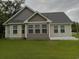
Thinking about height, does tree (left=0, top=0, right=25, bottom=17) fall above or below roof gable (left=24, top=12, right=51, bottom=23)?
above

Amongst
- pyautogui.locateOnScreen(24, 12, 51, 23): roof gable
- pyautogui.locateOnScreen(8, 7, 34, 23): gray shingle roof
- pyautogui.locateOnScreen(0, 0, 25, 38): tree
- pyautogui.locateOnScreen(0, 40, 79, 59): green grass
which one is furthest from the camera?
pyautogui.locateOnScreen(0, 0, 25, 38): tree

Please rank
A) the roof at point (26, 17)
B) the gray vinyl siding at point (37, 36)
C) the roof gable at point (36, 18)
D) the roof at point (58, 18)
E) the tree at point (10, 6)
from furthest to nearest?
the tree at point (10, 6) → the roof at point (26, 17) → the roof at point (58, 18) → the roof gable at point (36, 18) → the gray vinyl siding at point (37, 36)

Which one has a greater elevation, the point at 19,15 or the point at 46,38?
the point at 19,15

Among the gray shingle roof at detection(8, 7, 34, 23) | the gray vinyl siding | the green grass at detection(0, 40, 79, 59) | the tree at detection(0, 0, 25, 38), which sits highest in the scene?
the tree at detection(0, 0, 25, 38)

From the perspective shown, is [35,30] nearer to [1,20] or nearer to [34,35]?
[34,35]

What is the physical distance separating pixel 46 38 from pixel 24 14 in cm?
762

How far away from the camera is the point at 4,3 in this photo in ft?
150

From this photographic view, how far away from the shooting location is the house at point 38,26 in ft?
91.7

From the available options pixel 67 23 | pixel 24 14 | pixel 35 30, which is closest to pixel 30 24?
pixel 35 30

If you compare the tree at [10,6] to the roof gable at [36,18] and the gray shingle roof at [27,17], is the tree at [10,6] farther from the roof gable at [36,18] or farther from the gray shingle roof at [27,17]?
the roof gable at [36,18]

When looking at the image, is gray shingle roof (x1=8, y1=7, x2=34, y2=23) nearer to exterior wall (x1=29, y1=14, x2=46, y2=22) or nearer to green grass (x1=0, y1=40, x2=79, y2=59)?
exterior wall (x1=29, y1=14, x2=46, y2=22)

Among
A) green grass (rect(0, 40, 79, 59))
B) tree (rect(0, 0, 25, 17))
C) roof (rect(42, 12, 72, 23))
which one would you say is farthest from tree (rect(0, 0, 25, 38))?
green grass (rect(0, 40, 79, 59))

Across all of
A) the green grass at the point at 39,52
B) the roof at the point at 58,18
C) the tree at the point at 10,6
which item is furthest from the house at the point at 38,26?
the tree at the point at 10,6

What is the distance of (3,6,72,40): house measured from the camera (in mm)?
27938
